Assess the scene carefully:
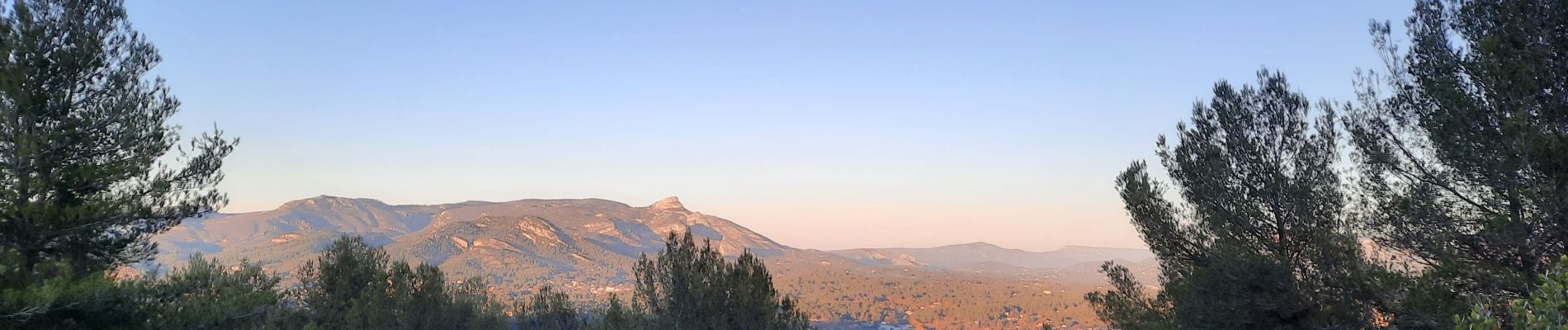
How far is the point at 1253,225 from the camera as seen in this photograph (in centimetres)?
1555

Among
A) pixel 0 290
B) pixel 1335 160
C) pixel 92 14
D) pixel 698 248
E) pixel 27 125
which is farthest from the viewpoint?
pixel 698 248

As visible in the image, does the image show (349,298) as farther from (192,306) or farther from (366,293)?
(192,306)

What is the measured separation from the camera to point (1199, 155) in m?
16.8

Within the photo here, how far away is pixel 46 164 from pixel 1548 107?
20712mm

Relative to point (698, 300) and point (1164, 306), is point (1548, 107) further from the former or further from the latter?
point (698, 300)

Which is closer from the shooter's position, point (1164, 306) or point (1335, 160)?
point (1335, 160)

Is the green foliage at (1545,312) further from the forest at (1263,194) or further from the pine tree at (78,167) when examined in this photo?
the pine tree at (78,167)

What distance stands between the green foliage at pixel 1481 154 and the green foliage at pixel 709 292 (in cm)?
1399

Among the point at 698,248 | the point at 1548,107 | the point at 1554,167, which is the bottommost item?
the point at 698,248

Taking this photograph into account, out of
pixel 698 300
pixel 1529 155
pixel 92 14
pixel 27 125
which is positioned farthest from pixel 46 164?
pixel 1529 155

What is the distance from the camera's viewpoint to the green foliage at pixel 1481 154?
975cm

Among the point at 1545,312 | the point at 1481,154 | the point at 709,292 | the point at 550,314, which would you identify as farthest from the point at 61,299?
the point at 550,314

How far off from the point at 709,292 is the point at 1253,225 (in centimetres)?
1340

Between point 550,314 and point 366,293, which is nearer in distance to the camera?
point 366,293
